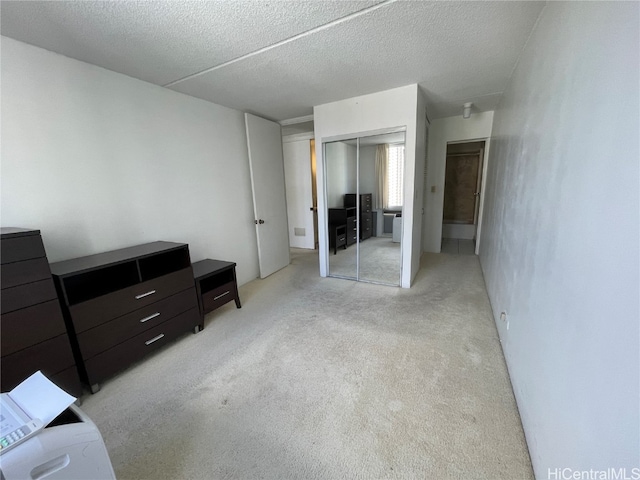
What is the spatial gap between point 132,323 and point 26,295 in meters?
0.64

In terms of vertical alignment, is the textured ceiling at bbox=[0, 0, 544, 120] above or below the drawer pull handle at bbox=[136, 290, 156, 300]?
above

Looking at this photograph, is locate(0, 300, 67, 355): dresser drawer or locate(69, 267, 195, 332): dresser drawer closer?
locate(0, 300, 67, 355): dresser drawer

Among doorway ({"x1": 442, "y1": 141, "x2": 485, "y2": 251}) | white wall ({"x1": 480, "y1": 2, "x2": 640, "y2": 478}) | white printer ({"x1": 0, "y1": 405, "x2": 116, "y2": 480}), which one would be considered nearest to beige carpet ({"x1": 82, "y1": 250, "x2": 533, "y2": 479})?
white wall ({"x1": 480, "y1": 2, "x2": 640, "y2": 478})

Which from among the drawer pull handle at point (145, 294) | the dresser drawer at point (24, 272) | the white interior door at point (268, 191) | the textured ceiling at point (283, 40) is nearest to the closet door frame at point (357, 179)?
the textured ceiling at point (283, 40)

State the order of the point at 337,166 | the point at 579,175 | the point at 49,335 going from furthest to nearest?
1. the point at 337,166
2. the point at 49,335
3. the point at 579,175

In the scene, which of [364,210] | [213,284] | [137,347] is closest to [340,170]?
[364,210]

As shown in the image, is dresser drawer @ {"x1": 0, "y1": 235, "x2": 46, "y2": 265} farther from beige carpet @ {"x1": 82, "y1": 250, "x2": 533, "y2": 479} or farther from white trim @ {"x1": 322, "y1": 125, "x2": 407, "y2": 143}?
white trim @ {"x1": 322, "y1": 125, "x2": 407, "y2": 143}

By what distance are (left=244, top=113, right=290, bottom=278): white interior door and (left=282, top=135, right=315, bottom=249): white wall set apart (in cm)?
98

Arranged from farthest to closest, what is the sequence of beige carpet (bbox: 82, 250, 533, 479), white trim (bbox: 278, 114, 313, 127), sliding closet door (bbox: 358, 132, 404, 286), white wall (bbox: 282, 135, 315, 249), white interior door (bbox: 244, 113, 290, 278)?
white wall (bbox: 282, 135, 315, 249)
white trim (bbox: 278, 114, 313, 127)
white interior door (bbox: 244, 113, 290, 278)
sliding closet door (bbox: 358, 132, 404, 286)
beige carpet (bbox: 82, 250, 533, 479)

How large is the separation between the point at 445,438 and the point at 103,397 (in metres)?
2.18

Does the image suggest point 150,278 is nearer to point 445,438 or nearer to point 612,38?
point 445,438

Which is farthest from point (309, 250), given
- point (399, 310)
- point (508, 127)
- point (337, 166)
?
point (508, 127)

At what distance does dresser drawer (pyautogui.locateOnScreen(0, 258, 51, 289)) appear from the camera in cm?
132

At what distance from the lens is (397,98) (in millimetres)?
2848
